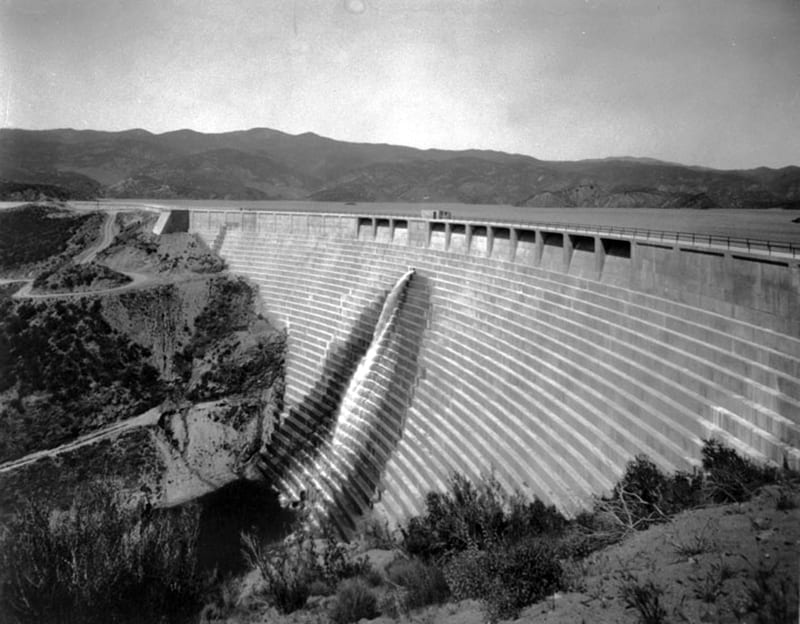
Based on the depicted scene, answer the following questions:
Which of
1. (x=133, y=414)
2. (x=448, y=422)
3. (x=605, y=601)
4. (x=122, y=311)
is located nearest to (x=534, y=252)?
(x=448, y=422)

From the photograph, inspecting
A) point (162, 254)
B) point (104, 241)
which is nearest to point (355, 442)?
point (162, 254)

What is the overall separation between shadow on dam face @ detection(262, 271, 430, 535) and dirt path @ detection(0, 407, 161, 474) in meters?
7.66

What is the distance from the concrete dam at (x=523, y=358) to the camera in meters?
12.6

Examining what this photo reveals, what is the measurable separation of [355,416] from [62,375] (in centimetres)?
1872

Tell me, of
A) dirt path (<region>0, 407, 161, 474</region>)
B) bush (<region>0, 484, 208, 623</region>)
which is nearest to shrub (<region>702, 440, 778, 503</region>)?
Answer: bush (<region>0, 484, 208, 623</region>)

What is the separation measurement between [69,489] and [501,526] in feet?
87.5

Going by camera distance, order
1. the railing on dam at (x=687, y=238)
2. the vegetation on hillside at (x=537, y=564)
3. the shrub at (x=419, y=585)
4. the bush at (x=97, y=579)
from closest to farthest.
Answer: the vegetation on hillside at (x=537, y=564), the shrub at (x=419, y=585), the bush at (x=97, y=579), the railing on dam at (x=687, y=238)

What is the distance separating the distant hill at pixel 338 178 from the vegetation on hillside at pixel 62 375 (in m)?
9.78

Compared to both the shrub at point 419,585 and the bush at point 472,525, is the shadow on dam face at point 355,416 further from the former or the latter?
the shrub at point 419,585

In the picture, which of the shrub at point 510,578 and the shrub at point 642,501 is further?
the shrub at point 642,501

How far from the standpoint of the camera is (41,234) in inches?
2096

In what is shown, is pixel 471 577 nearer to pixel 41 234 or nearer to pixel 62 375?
pixel 62 375

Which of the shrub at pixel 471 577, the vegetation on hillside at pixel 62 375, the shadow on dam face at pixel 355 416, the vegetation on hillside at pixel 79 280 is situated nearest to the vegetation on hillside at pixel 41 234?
the vegetation on hillside at pixel 79 280

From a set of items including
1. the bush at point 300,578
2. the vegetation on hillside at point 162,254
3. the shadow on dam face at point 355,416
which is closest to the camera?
the bush at point 300,578
